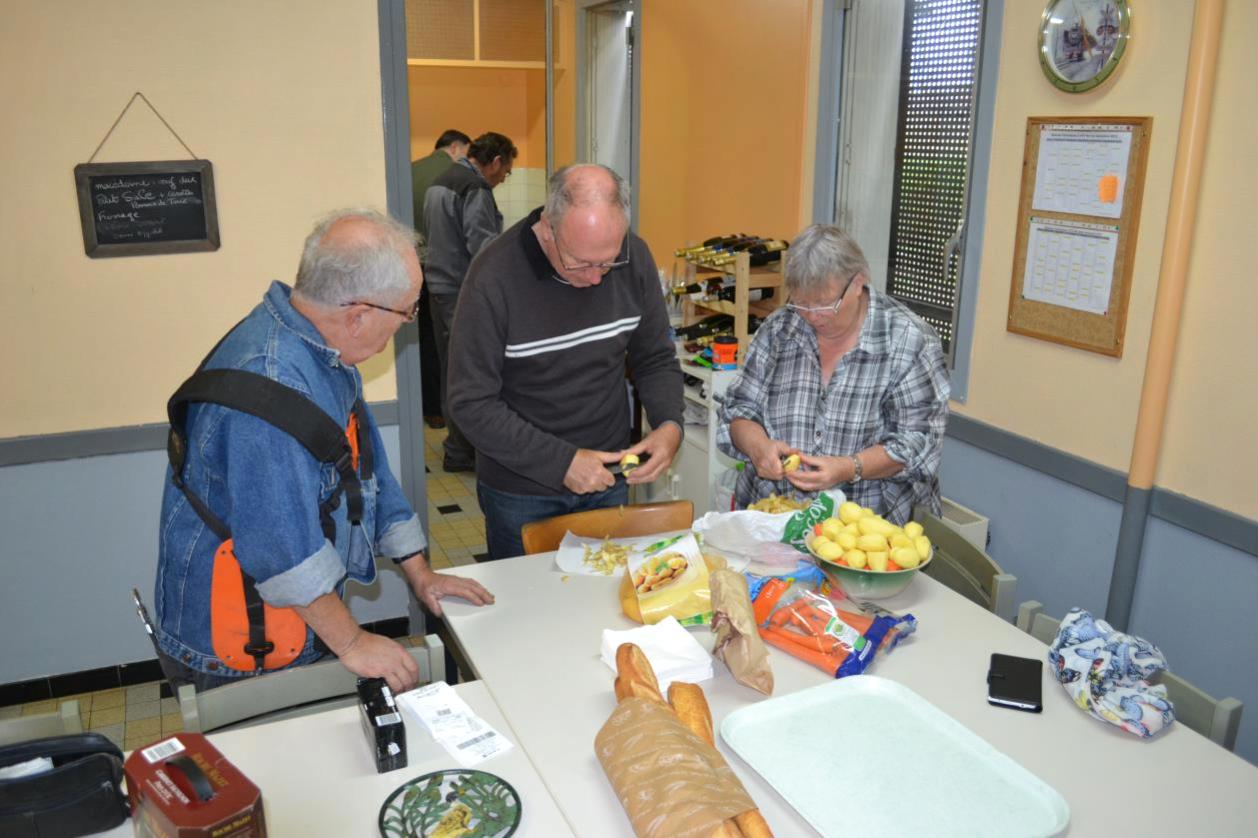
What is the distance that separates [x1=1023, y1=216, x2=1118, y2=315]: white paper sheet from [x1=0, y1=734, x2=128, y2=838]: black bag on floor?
109 inches

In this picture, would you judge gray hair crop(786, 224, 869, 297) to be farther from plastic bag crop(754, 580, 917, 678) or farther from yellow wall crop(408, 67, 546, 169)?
yellow wall crop(408, 67, 546, 169)

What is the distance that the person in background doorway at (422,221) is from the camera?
5.73 meters

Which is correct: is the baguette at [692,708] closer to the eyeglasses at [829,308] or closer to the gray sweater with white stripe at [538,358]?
the gray sweater with white stripe at [538,358]

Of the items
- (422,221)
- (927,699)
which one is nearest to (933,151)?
(927,699)

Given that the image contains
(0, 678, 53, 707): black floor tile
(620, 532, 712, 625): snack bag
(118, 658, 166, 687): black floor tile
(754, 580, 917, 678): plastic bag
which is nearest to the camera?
(754, 580, 917, 678): plastic bag

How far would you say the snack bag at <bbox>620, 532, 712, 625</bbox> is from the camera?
78.6 inches

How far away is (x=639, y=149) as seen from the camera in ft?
18.6

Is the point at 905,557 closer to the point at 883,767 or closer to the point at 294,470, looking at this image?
the point at 883,767

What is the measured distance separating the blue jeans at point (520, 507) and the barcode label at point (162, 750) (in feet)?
4.51

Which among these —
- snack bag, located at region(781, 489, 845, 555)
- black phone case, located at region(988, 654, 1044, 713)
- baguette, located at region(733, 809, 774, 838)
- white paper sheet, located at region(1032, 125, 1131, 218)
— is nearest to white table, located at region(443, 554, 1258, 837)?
black phone case, located at region(988, 654, 1044, 713)

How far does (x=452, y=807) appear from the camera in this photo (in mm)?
1456

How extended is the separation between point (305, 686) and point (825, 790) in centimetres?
97

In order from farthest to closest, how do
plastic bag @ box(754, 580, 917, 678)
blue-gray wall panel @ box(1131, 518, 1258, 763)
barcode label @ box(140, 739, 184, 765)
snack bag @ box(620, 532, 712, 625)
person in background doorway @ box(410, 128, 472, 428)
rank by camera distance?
person in background doorway @ box(410, 128, 472, 428) → blue-gray wall panel @ box(1131, 518, 1258, 763) → snack bag @ box(620, 532, 712, 625) → plastic bag @ box(754, 580, 917, 678) → barcode label @ box(140, 739, 184, 765)

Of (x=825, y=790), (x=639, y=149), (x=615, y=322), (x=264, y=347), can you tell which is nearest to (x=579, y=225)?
(x=615, y=322)
